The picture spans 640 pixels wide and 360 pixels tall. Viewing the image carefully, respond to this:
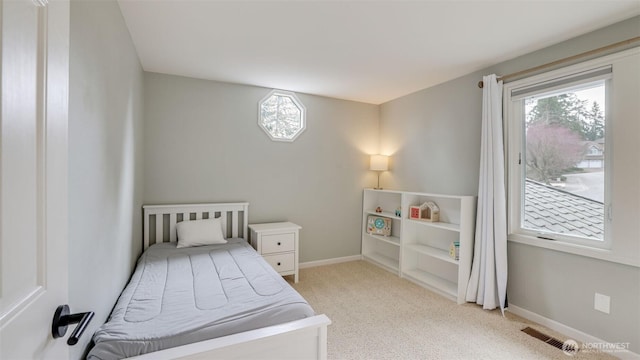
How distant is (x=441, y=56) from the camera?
8.59 ft

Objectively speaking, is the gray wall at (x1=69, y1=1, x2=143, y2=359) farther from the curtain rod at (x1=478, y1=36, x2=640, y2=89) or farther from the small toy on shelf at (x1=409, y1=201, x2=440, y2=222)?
the curtain rod at (x1=478, y1=36, x2=640, y2=89)

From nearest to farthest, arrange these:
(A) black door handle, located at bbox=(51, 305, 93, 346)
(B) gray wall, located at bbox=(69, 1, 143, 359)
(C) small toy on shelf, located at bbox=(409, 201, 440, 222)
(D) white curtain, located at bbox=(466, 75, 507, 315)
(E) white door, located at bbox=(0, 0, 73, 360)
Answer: (E) white door, located at bbox=(0, 0, 73, 360) → (A) black door handle, located at bbox=(51, 305, 93, 346) → (B) gray wall, located at bbox=(69, 1, 143, 359) → (D) white curtain, located at bbox=(466, 75, 507, 315) → (C) small toy on shelf, located at bbox=(409, 201, 440, 222)

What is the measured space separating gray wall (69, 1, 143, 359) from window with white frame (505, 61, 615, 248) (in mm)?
3167

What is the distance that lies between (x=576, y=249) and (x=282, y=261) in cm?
272

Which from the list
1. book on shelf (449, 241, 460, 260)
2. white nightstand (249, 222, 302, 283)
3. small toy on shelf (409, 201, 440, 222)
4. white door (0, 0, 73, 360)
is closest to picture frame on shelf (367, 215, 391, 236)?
small toy on shelf (409, 201, 440, 222)

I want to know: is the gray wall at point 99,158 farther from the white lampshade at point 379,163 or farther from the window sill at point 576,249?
the window sill at point 576,249

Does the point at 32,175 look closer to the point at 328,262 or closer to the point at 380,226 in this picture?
the point at 328,262

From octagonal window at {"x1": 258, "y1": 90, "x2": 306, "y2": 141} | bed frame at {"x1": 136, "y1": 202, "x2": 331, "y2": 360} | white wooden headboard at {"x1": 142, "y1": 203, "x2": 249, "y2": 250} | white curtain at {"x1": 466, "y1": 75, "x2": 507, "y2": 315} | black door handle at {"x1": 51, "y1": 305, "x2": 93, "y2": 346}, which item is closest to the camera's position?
black door handle at {"x1": 51, "y1": 305, "x2": 93, "y2": 346}

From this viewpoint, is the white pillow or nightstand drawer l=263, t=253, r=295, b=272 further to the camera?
nightstand drawer l=263, t=253, r=295, b=272

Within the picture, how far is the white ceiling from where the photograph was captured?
188cm

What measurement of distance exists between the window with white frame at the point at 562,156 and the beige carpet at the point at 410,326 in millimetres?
865

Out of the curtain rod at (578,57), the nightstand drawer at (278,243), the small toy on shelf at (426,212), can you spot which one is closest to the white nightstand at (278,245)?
the nightstand drawer at (278,243)

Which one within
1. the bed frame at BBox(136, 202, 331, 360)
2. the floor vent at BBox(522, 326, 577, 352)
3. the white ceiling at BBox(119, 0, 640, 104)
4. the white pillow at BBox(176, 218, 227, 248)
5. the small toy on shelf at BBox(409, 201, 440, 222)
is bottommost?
the floor vent at BBox(522, 326, 577, 352)

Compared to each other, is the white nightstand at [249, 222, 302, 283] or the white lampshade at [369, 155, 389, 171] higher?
the white lampshade at [369, 155, 389, 171]
